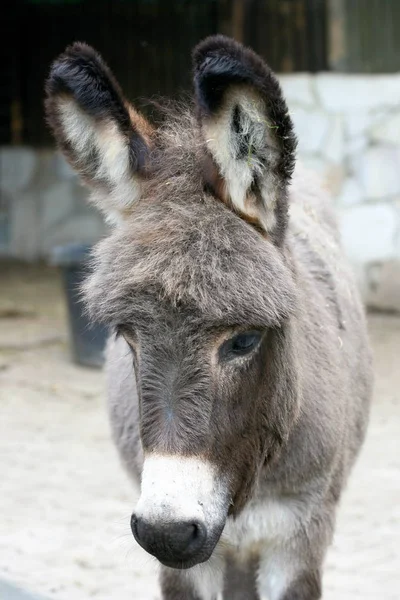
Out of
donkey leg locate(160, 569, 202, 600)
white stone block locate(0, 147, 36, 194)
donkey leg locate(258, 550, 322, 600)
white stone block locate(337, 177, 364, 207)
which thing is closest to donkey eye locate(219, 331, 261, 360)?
donkey leg locate(258, 550, 322, 600)

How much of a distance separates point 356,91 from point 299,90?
579mm

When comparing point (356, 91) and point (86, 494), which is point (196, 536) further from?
point (356, 91)

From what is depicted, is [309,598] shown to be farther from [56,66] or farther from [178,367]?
[56,66]

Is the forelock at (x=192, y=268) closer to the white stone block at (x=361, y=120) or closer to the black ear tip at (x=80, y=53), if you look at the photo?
the black ear tip at (x=80, y=53)

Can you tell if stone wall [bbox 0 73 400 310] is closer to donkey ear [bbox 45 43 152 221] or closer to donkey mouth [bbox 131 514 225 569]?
donkey ear [bbox 45 43 152 221]

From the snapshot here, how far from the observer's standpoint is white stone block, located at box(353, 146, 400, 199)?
9.57m

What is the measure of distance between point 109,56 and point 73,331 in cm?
566

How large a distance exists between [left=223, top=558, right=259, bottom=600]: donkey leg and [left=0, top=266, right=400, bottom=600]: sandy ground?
0.33 meters

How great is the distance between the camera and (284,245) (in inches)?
118

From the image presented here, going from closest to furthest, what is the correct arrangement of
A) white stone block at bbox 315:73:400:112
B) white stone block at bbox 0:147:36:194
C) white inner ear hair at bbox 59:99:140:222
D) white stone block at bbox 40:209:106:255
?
white inner ear hair at bbox 59:99:140:222
white stone block at bbox 315:73:400:112
white stone block at bbox 40:209:106:255
white stone block at bbox 0:147:36:194

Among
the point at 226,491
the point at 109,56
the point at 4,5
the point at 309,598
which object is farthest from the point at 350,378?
the point at 4,5

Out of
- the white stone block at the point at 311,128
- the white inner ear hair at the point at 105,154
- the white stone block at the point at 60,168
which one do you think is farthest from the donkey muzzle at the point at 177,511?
the white stone block at the point at 60,168

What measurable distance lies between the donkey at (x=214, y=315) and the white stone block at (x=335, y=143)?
6459 mm

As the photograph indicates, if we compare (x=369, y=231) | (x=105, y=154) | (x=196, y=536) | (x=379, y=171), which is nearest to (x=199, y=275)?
(x=105, y=154)
